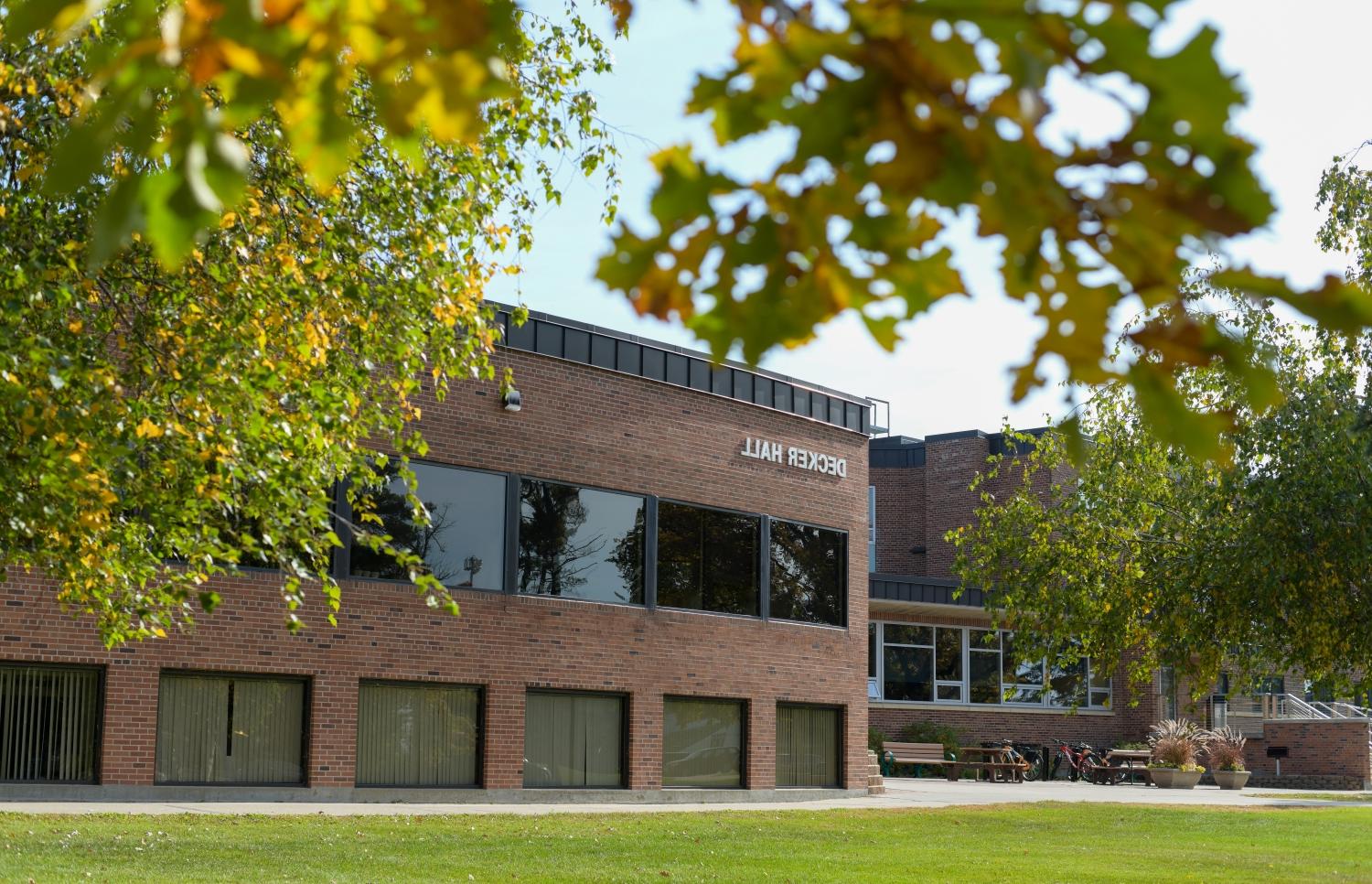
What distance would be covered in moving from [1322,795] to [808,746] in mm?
13166

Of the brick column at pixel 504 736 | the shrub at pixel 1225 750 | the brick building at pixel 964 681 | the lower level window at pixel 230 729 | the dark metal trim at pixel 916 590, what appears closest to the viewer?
the lower level window at pixel 230 729

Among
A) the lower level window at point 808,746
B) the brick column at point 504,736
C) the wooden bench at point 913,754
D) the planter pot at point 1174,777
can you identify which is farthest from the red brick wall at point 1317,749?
the brick column at point 504,736

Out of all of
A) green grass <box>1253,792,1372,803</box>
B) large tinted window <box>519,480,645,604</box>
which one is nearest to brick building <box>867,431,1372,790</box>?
green grass <box>1253,792,1372,803</box>

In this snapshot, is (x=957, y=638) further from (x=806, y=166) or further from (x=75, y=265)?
(x=806, y=166)

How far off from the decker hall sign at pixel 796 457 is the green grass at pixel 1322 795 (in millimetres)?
11898

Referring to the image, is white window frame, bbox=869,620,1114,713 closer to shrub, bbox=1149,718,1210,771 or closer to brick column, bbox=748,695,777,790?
shrub, bbox=1149,718,1210,771

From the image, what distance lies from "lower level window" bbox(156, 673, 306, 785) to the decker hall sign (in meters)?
8.88

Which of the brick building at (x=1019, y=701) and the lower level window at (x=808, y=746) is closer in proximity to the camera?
the lower level window at (x=808, y=746)

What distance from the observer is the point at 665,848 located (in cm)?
1495

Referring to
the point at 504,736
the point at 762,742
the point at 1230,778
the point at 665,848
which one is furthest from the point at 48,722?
the point at 1230,778

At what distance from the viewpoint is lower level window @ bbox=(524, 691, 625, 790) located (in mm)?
21391

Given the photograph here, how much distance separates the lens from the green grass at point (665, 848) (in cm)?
1212

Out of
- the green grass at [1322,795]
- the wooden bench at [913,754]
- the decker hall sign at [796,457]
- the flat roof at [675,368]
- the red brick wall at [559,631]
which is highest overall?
the flat roof at [675,368]

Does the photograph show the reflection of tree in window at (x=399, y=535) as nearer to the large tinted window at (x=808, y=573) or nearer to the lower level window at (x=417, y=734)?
the lower level window at (x=417, y=734)
